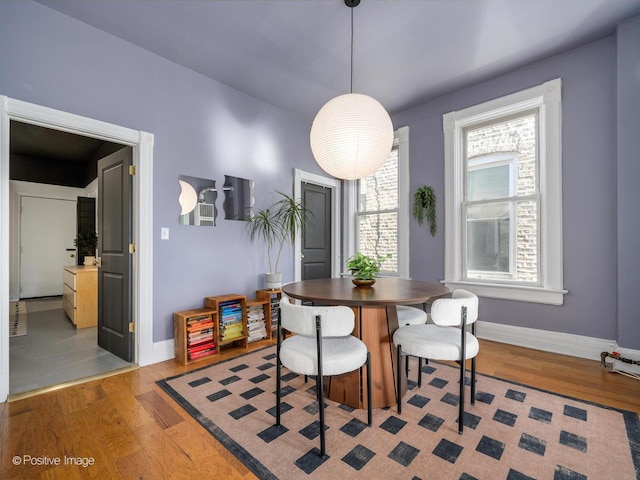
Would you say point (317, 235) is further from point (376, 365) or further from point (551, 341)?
point (551, 341)

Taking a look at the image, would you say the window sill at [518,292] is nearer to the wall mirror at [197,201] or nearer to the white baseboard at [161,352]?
the wall mirror at [197,201]

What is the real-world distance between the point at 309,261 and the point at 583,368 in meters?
3.29

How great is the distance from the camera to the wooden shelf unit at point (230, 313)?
3.08m

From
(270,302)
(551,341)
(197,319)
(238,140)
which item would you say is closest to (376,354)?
(270,302)

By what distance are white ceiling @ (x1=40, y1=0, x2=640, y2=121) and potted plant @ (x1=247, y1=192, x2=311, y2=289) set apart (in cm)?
146

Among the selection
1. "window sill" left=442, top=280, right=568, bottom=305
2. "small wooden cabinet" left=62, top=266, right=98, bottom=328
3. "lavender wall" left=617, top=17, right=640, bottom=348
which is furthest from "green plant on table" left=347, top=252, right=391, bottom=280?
"small wooden cabinet" left=62, top=266, right=98, bottom=328

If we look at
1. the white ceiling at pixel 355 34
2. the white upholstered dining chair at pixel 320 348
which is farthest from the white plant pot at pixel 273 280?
the white ceiling at pixel 355 34

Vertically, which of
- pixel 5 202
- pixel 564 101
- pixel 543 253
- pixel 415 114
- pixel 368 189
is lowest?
pixel 543 253

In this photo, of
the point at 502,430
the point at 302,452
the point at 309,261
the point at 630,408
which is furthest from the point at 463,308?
the point at 309,261

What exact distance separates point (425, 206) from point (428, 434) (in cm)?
282

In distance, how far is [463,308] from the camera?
1754mm

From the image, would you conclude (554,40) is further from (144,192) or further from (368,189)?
(144,192)

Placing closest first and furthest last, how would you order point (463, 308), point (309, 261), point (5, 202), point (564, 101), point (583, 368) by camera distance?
point (463, 308), point (5, 202), point (583, 368), point (564, 101), point (309, 261)

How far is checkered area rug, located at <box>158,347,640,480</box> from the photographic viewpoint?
57.5 inches
